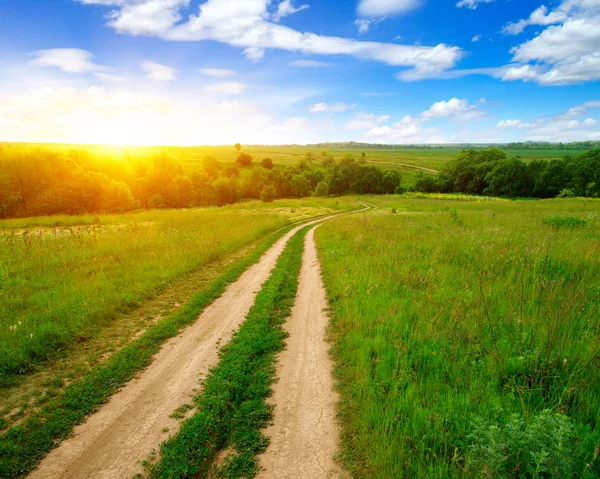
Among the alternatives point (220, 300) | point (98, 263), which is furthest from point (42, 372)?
point (98, 263)

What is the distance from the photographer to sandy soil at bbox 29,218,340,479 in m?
4.31

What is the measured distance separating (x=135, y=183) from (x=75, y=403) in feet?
247

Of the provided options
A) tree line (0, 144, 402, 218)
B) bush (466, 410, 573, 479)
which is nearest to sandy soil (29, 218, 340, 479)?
bush (466, 410, 573, 479)

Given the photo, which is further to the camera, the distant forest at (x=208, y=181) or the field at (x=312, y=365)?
the distant forest at (x=208, y=181)

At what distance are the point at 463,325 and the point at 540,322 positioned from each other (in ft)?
5.45

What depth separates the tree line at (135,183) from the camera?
152 ft

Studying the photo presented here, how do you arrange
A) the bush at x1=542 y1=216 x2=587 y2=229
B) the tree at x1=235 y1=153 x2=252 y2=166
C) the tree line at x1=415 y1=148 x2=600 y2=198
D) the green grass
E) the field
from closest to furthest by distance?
the green grass, the field, the bush at x1=542 y1=216 x2=587 y2=229, the tree line at x1=415 y1=148 x2=600 y2=198, the tree at x1=235 y1=153 x2=252 y2=166

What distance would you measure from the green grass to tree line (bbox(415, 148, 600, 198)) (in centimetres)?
9156

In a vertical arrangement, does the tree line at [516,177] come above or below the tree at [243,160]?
below

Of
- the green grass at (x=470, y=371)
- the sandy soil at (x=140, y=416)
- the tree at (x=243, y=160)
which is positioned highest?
the tree at (x=243, y=160)

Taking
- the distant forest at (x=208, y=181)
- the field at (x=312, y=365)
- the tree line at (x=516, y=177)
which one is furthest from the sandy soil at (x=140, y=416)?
the tree line at (x=516, y=177)

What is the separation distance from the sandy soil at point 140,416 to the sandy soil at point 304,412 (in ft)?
5.80

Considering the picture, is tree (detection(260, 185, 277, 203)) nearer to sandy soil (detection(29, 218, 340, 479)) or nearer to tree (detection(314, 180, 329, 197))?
tree (detection(314, 180, 329, 197))

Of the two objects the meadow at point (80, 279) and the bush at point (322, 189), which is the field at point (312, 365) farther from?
the bush at point (322, 189)
